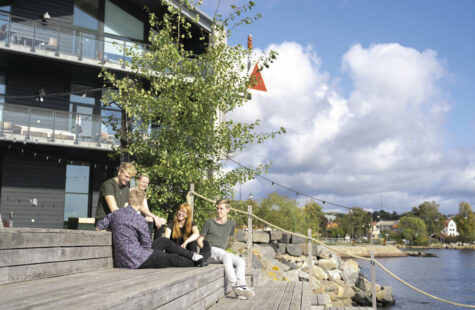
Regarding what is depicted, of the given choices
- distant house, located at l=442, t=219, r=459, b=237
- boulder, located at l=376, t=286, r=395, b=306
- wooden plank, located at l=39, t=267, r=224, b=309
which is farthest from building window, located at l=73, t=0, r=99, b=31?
distant house, located at l=442, t=219, r=459, b=237

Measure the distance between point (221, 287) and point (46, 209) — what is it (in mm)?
13243

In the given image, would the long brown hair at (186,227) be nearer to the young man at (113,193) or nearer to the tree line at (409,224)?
the young man at (113,193)

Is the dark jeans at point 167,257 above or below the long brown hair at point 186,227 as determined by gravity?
below

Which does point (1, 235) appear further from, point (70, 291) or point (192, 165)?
point (192, 165)

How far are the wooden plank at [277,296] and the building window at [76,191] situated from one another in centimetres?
1211

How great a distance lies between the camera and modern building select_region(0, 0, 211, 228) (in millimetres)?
16156

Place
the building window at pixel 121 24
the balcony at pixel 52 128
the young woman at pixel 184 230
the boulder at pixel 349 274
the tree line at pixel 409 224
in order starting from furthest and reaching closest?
the tree line at pixel 409 224, the boulder at pixel 349 274, the building window at pixel 121 24, the balcony at pixel 52 128, the young woman at pixel 184 230

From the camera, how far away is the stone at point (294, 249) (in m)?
21.7

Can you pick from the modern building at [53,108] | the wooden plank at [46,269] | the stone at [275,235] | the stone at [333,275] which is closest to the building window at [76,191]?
the modern building at [53,108]

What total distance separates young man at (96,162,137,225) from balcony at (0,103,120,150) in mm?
9491

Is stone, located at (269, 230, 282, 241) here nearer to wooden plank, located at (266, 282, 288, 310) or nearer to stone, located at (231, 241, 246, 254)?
stone, located at (231, 241, 246, 254)

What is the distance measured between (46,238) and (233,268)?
10.1 feet

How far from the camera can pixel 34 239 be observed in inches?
151

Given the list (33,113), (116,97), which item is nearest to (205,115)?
(116,97)
